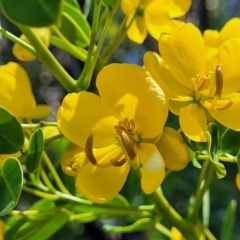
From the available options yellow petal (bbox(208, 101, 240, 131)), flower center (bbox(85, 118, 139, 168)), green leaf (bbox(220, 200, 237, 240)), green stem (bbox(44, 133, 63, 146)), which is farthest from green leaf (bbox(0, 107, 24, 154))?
green leaf (bbox(220, 200, 237, 240))

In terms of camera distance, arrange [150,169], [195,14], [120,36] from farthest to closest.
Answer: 1. [195,14]
2. [120,36]
3. [150,169]

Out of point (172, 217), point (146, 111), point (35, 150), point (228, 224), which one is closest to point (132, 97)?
point (146, 111)

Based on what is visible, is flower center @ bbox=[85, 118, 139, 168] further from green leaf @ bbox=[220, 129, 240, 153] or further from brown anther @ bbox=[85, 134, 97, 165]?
green leaf @ bbox=[220, 129, 240, 153]

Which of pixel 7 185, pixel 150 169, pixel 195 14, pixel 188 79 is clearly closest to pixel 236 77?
pixel 188 79

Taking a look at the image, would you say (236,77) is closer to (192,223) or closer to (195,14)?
(192,223)

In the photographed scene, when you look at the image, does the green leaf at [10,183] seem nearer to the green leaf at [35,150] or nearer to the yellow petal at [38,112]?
the green leaf at [35,150]

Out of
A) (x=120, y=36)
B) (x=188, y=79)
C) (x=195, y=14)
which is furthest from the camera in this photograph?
(x=195, y=14)

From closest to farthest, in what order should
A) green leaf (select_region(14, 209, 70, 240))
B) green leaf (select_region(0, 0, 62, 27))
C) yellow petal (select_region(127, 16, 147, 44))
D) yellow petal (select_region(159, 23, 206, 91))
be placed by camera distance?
1. green leaf (select_region(0, 0, 62, 27))
2. yellow petal (select_region(159, 23, 206, 91))
3. green leaf (select_region(14, 209, 70, 240))
4. yellow petal (select_region(127, 16, 147, 44))

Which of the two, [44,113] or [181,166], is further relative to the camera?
[44,113]
